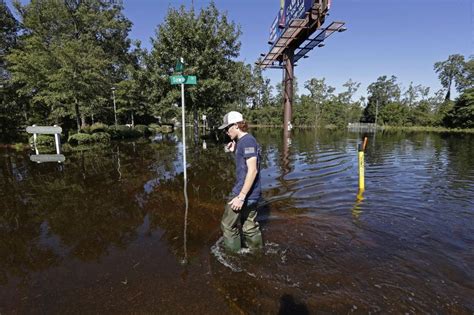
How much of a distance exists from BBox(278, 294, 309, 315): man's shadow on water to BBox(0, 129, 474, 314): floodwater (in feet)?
0.04

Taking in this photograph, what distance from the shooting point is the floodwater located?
8.82ft

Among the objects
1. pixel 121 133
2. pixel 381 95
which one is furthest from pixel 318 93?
pixel 121 133

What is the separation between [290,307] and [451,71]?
297ft

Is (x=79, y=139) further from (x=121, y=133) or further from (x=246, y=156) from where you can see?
(x=246, y=156)

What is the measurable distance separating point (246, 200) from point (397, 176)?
775 centimetres

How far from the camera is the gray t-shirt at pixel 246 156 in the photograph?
3027 mm

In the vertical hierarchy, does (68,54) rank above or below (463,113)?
above

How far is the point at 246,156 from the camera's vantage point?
119 inches

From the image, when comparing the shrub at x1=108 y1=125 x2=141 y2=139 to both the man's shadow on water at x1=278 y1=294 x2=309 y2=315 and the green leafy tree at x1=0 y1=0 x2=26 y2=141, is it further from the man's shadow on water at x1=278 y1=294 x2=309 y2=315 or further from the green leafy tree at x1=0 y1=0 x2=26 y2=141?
the man's shadow on water at x1=278 y1=294 x2=309 y2=315

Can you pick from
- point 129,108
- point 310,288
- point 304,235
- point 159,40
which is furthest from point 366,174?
point 129,108

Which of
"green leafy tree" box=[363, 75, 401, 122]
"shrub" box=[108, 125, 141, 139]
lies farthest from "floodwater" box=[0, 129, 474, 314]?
"green leafy tree" box=[363, 75, 401, 122]

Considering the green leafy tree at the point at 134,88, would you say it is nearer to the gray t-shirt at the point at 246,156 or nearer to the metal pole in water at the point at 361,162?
the metal pole in water at the point at 361,162

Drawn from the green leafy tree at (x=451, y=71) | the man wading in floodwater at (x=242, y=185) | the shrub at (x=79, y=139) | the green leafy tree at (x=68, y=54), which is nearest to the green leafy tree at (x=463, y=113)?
the green leafy tree at (x=451, y=71)

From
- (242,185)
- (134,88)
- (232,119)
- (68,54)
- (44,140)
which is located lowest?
(242,185)
